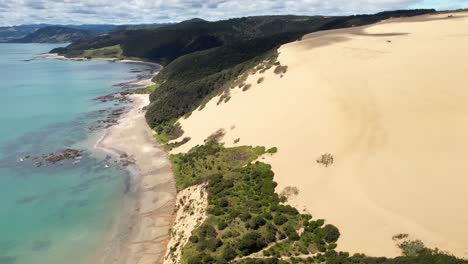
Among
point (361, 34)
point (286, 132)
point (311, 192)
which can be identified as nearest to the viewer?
point (311, 192)

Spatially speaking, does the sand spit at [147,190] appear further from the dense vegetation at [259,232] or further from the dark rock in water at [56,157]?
the dense vegetation at [259,232]

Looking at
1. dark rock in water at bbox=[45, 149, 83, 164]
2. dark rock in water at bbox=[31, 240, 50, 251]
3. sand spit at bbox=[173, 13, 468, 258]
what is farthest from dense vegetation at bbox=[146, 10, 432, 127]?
dark rock in water at bbox=[31, 240, 50, 251]

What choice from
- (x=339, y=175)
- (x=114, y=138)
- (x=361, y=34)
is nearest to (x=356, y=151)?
(x=339, y=175)

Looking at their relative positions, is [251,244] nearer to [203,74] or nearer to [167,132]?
[167,132]

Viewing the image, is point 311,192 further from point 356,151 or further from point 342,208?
point 356,151

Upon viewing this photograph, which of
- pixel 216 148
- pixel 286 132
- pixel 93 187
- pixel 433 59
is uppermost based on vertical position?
pixel 433 59

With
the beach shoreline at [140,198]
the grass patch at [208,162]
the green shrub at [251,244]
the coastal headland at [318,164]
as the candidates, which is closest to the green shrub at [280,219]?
the coastal headland at [318,164]

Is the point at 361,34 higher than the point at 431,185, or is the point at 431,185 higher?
the point at 361,34
